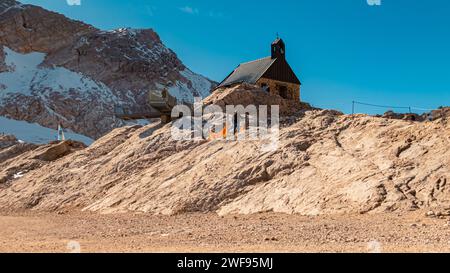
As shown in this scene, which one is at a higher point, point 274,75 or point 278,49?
point 278,49

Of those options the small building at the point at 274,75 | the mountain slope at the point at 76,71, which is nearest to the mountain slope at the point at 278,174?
the small building at the point at 274,75

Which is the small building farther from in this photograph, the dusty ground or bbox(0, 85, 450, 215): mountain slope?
the dusty ground

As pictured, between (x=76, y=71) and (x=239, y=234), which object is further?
(x=76, y=71)

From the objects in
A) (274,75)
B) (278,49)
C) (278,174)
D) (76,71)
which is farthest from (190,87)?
(278,174)

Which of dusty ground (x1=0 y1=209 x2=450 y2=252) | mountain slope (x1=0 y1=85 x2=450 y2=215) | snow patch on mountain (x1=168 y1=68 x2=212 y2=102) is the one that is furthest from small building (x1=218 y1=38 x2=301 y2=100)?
snow patch on mountain (x1=168 y1=68 x2=212 y2=102)

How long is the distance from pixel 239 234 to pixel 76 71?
8720cm

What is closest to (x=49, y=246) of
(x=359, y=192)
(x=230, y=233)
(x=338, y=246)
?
(x=230, y=233)

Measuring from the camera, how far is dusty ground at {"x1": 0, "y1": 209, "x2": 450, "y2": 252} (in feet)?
34.4

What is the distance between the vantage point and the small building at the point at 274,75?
42.8 m

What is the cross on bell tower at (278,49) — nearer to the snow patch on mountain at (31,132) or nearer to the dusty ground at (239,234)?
the dusty ground at (239,234)

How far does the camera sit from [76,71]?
9238cm

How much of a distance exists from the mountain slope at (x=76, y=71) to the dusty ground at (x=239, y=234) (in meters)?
63.3

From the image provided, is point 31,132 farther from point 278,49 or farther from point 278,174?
point 278,174
